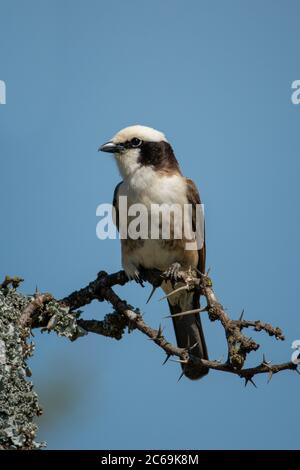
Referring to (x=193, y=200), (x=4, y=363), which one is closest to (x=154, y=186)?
(x=193, y=200)

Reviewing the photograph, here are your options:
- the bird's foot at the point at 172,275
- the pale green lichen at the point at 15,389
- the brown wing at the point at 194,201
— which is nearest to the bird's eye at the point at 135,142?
the brown wing at the point at 194,201

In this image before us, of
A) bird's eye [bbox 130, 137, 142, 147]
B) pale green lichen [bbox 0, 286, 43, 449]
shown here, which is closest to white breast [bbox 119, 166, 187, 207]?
bird's eye [bbox 130, 137, 142, 147]

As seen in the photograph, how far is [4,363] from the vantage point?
14.6 feet

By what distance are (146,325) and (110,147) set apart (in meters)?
2.54

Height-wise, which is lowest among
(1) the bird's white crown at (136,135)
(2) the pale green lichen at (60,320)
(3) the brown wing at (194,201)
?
(2) the pale green lichen at (60,320)

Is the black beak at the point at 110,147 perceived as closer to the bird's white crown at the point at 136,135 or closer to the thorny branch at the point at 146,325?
the bird's white crown at the point at 136,135

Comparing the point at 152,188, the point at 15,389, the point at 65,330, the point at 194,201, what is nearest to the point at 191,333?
the point at 194,201

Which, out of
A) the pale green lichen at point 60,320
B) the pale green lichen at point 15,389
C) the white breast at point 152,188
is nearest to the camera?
the pale green lichen at point 15,389

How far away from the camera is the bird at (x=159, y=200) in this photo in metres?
7.07

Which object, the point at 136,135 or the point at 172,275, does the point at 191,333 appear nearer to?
the point at 172,275

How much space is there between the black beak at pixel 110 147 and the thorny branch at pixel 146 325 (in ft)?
5.65

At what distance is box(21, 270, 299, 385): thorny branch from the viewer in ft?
14.5
